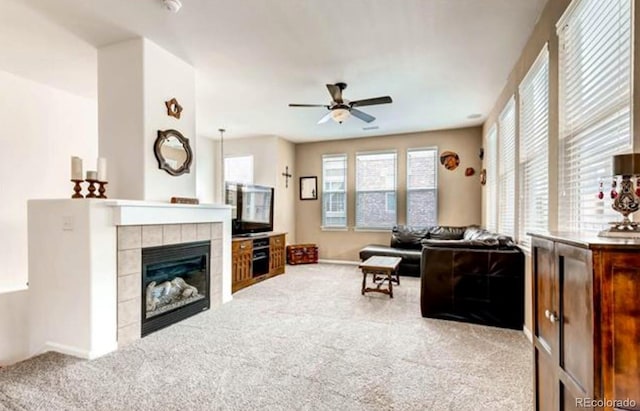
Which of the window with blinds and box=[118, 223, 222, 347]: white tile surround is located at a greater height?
the window with blinds

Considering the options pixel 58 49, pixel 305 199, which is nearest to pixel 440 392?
pixel 58 49

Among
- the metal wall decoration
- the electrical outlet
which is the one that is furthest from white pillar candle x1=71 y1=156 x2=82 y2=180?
the metal wall decoration

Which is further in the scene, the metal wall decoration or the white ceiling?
the metal wall decoration

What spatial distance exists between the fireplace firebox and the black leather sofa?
8.40 ft

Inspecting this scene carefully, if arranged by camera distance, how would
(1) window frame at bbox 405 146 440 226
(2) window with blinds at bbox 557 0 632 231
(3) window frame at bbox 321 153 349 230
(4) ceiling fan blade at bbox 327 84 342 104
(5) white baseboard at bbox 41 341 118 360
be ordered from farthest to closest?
(3) window frame at bbox 321 153 349 230 → (1) window frame at bbox 405 146 440 226 → (4) ceiling fan blade at bbox 327 84 342 104 → (5) white baseboard at bbox 41 341 118 360 → (2) window with blinds at bbox 557 0 632 231

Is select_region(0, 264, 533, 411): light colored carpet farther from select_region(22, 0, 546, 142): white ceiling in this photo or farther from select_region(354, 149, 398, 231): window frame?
select_region(354, 149, 398, 231): window frame

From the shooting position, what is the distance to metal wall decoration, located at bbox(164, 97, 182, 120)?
3394 millimetres

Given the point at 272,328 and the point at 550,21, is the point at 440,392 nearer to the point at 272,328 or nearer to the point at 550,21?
the point at 272,328

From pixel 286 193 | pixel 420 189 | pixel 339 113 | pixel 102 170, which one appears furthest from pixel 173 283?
pixel 420 189

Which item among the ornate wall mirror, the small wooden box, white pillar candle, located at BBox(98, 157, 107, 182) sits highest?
the ornate wall mirror

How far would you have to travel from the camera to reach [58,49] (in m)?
3.25

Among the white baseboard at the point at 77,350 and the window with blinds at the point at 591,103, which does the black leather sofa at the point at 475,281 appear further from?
the white baseboard at the point at 77,350

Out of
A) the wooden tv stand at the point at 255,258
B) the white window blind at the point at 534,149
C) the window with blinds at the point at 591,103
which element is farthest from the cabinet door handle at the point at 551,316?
the wooden tv stand at the point at 255,258

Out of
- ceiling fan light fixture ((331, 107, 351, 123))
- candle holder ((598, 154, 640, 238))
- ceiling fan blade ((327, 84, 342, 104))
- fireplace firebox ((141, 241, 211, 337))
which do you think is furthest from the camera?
ceiling fan light fixture ((331, 107, 351, 123))
